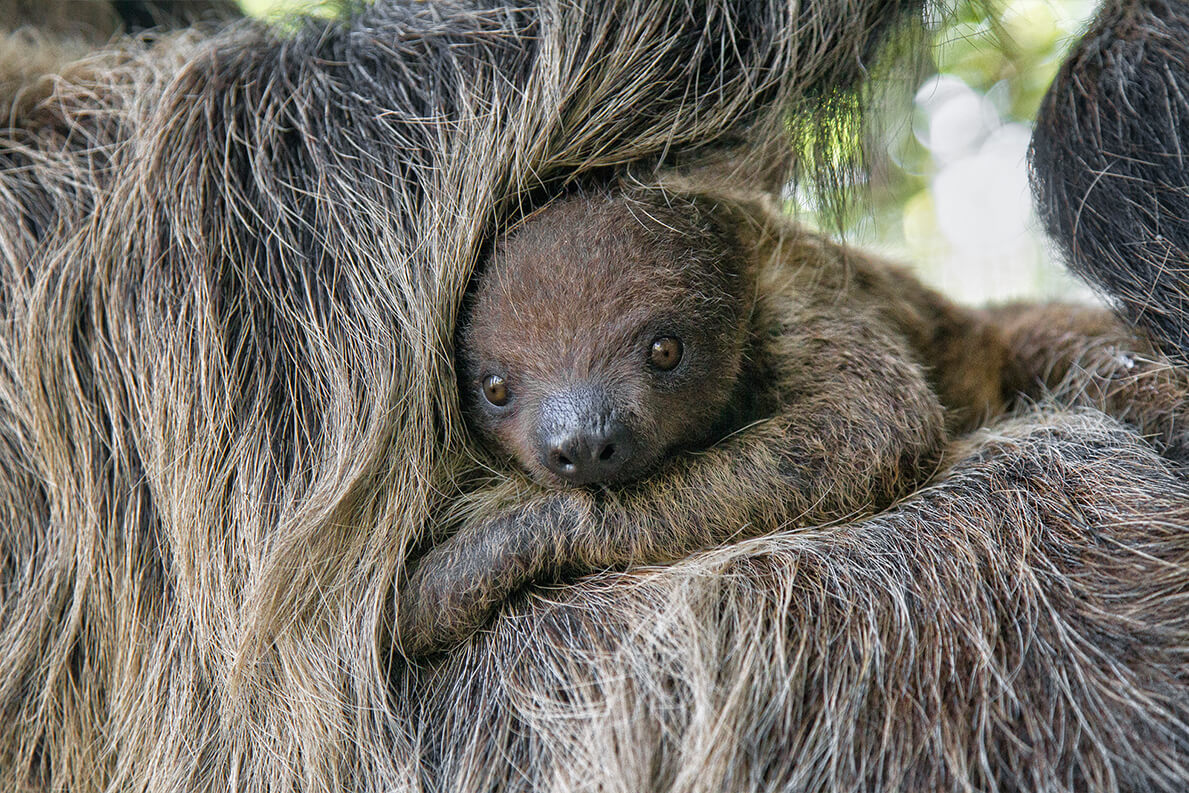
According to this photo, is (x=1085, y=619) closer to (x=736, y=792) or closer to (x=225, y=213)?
(x=736, y=792)

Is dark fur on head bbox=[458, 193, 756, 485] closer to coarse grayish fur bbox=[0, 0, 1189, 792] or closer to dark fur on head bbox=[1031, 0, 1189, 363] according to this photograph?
coarse grayish fur bbox=[0, 0, 1189, 792]

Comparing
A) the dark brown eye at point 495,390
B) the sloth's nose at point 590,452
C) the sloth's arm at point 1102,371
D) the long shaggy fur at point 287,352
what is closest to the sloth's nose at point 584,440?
the sloth's nose at point 590,452

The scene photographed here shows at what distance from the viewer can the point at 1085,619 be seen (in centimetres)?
198

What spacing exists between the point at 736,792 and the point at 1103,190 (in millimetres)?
1491

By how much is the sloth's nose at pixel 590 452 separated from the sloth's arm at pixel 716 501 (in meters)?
0.06

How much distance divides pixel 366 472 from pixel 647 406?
2.09 feet

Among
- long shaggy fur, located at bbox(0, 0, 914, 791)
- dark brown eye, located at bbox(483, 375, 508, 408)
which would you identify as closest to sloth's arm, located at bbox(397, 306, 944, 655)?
long shaggy fur, located at bbox(0, 0, 914, 791)

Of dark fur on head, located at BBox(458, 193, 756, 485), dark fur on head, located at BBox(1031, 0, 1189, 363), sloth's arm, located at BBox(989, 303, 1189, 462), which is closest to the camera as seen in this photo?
dark fur on head, located at BBox(1031, 0, 1189, 363)

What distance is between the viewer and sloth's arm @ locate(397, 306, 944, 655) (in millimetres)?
2145

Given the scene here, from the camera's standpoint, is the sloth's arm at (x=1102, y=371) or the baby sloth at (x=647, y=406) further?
the sloth's arm at (x=1102, y=371)

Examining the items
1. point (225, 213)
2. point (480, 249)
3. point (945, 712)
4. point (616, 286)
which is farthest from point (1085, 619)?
point (225, 213)

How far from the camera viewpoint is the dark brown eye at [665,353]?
A: 2314 mm

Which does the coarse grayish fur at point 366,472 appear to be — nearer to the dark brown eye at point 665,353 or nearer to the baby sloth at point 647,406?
the baby sloth at point 647,406

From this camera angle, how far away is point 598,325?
2.29 m
